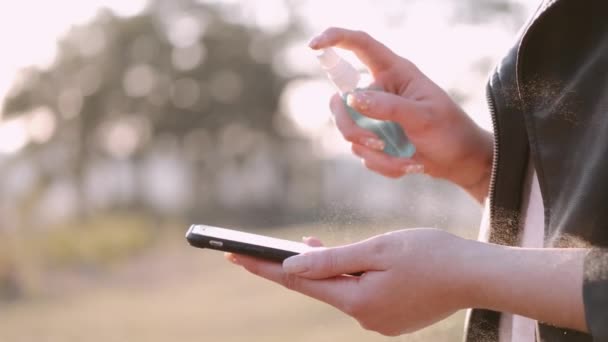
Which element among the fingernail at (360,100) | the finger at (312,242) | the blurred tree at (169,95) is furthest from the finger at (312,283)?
the blurred tree at (169,95)

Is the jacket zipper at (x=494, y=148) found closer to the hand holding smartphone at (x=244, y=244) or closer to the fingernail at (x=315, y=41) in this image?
the hand holding smartphone at (x=244, y=244)

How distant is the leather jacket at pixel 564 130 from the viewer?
1.12 m

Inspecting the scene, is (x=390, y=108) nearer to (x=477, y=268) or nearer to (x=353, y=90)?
(x=353, y=90)

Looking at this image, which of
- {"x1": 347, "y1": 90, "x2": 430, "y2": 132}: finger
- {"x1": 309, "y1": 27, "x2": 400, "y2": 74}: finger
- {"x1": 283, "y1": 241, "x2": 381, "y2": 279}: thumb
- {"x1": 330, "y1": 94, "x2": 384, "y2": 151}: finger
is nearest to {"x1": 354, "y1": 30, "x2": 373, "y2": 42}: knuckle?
{"x1": 309, "y1": 27, "x2": 400, "y2": 74}: finger

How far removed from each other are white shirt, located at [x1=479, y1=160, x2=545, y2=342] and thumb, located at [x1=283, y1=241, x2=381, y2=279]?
0.33 m

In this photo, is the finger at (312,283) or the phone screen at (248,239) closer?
the finger at (312,283)

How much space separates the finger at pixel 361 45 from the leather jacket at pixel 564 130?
1.23 feet

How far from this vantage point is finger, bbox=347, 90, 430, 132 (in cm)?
165

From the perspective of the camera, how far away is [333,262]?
129cm

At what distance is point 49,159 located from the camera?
790 inches

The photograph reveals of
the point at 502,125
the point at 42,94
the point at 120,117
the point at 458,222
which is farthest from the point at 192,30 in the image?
the point at 502,125

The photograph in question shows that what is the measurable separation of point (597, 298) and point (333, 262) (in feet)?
1.45

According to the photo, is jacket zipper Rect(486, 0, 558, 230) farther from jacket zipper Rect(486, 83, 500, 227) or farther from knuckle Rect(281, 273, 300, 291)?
knuckle Rect(281, 273, 300, 291)

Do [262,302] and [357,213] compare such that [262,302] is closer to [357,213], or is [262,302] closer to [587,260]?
[357,213]
